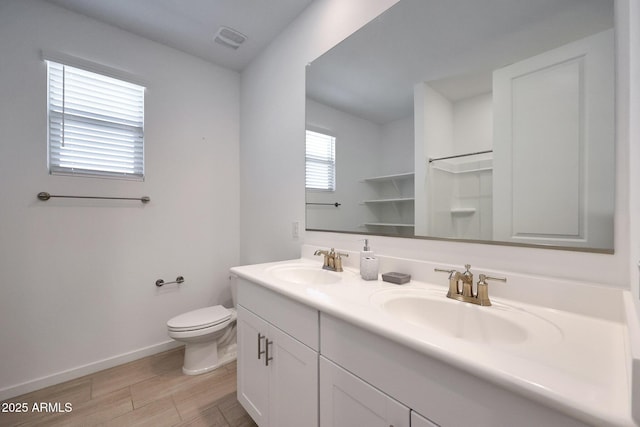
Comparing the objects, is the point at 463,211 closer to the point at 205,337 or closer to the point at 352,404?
the point at 352,404

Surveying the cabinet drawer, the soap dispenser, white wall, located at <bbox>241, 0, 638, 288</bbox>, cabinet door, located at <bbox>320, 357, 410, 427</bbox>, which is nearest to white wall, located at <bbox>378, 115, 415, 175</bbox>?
white wall, located at <bbox>241, 0, 638, 288</bbox>

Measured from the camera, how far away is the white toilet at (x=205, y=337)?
1722 mm

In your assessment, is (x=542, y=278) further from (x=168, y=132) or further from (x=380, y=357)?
(x=168, y=132)

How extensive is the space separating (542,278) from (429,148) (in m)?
0.65

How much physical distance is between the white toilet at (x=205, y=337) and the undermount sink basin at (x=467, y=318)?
1393 mm

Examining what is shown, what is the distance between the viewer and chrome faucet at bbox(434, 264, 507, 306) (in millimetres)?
844

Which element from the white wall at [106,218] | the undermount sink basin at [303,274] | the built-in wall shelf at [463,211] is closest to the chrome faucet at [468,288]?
the built-in wall shelf at [463,211]

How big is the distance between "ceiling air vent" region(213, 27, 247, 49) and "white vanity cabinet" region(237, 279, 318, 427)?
6.16 ft

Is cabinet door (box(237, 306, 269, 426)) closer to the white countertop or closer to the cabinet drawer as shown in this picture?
the cabinet drawer

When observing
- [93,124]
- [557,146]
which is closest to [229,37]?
[93,124]

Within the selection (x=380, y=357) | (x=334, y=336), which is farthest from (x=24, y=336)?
(x=380, y=357)

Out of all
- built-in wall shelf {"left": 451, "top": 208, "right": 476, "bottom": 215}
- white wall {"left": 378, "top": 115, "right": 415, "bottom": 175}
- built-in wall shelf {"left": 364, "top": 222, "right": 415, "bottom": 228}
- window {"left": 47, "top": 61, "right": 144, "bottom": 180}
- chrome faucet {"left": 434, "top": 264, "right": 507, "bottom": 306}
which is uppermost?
window {"left": 47, "top": 61, "right": 144, "bottom": 180}

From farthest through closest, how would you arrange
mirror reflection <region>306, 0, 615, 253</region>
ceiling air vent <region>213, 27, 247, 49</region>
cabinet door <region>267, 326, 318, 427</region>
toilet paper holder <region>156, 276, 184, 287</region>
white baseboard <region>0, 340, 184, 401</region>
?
1. toilet paper holder <region>156, 276, 184, 287</region>
2. ceiling air vent <region>213, 27, 247, 49</region>
3. white baseboard <region>0, 340, 184, 401</region>
4. cabinet door <region>267, 326, 318, 427</region>
5. mirror reflection <region>306, 0, 615, 253</region>

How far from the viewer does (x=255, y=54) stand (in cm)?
226
